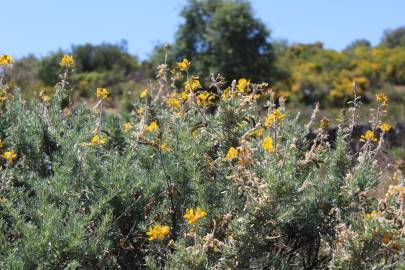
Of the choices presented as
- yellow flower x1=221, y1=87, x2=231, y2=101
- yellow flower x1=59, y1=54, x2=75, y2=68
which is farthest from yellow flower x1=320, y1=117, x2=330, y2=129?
yellow flower x1=59, y1=54, x2=75, y2=68

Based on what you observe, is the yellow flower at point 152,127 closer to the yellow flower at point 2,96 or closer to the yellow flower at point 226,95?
the yellow flower at point 226,95

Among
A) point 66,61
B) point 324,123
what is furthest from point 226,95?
point 66,61

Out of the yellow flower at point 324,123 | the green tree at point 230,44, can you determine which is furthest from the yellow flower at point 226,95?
the green tree at point 230,44

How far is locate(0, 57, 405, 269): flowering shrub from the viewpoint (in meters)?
2.36

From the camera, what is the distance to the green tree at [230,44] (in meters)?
22.4

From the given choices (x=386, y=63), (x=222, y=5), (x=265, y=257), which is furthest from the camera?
(x=386, y=63)

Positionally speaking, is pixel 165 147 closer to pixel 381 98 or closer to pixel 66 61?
pixel 381 98

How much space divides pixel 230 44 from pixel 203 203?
20.5m

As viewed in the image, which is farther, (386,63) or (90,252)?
(386,63)

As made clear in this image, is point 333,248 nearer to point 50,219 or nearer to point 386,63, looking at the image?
point 50,219

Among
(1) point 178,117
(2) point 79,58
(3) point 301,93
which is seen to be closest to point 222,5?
(3) point 301,93

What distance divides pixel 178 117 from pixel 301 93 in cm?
2210

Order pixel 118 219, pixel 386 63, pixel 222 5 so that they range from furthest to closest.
Answer: 1. pixel 386 63
2. pixel 222 5
3. pixel 118 219

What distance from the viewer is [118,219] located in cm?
271
